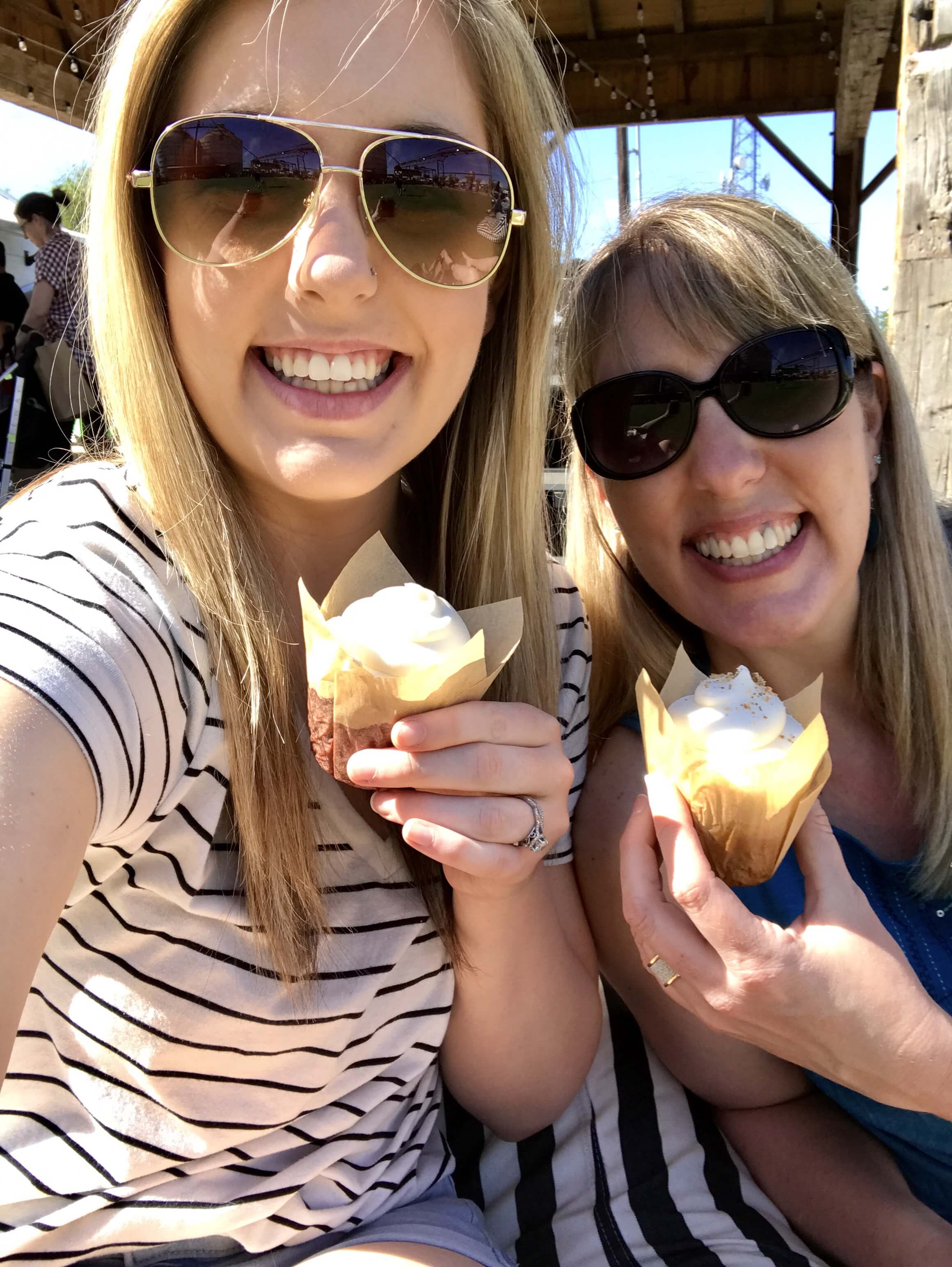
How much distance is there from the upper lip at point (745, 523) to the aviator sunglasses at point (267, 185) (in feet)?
2.54

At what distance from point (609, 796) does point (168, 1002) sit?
91 cm

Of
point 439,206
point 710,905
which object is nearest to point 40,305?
point 439,206

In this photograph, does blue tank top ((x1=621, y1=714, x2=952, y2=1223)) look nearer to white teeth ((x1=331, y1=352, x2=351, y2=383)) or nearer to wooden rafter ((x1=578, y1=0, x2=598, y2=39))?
white teeth ((x1=331, y1=352, x2=351, y2=383))

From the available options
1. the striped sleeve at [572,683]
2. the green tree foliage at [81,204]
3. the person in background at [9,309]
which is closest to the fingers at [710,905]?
the striped sleeve at [572,683]

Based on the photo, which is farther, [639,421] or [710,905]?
[639,421]

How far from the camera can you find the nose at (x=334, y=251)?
1290 mm

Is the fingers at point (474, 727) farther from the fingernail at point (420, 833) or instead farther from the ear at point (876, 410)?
the ear at point (876, 410)

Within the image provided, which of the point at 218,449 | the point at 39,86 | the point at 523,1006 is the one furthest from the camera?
the point at 39,86

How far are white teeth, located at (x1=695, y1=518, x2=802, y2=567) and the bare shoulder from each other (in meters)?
0.41

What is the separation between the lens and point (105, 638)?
3.67 feet

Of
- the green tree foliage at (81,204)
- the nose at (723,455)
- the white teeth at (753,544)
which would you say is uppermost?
the green tree foliage at (81,204)

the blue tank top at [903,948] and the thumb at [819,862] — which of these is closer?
the thumb at [819,862]

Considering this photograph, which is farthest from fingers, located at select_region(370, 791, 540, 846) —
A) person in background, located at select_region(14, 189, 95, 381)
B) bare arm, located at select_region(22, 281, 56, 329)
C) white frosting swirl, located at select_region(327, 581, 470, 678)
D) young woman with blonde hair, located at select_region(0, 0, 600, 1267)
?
bare arm, located at select_region(22, 281, 56, 329)

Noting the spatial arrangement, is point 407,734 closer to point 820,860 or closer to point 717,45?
point 820,860
